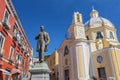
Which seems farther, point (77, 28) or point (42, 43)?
point (77, 28)

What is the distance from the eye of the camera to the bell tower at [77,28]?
2978cm

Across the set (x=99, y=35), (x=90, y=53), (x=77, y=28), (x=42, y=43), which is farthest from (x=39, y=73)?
(x=99, y=35)

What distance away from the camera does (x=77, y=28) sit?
30484 mm

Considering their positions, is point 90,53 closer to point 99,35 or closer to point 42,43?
point 99,35

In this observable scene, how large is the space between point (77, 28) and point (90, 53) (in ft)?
22.3

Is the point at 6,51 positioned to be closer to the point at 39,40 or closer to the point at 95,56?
the point at 39,40

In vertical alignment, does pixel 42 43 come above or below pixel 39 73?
above

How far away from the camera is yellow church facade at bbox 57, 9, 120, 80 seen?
24156 millimetres

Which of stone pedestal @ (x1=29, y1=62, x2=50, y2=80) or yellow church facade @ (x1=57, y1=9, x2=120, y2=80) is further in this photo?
yellow church facade @ (x1=57, y1=9, x2=120, y2=80)

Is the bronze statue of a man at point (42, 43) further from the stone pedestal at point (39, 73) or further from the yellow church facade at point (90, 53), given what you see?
the yellow church facade at point (90, 53)

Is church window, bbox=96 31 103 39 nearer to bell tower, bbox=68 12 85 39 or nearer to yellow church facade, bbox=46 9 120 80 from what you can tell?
yellow church facade, bbox=46 9 120 80

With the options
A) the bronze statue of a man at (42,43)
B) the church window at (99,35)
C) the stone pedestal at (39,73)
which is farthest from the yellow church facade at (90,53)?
the stone pedestal at (39,73)

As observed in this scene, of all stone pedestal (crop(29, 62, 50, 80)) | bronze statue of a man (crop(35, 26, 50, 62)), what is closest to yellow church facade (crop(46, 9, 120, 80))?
bronze statue of a man (crop(35, 26, 50, 62))

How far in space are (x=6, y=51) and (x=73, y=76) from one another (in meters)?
17.8
